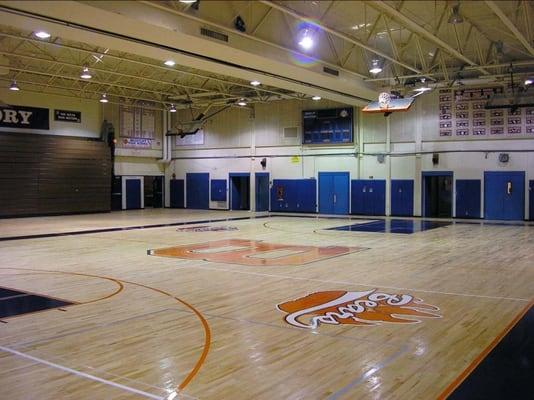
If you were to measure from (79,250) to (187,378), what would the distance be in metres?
10.2

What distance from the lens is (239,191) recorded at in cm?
3192

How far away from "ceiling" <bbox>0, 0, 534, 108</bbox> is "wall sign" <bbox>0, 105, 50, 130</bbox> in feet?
3.62

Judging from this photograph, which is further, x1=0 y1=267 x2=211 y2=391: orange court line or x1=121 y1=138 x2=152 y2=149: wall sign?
x1=121 y1=138 x2=152 y2=149: wall sign

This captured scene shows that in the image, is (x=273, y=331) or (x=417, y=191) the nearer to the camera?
(x=273, y=331)

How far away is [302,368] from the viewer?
5.11 metres

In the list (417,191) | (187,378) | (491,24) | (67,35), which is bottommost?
(187,378)

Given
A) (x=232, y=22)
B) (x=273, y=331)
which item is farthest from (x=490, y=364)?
(x=232, y=22)

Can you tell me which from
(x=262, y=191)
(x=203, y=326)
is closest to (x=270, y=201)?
(x=262, y=191)

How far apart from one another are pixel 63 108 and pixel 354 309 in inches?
945

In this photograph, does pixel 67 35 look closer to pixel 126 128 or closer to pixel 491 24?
pixel 491 24

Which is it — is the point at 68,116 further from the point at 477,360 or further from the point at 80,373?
the point at 477,360

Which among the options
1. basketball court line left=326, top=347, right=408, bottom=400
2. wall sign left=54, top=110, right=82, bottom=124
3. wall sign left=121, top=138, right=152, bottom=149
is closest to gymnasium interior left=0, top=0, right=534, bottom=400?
basketball court line left=326, top=347, right=408, bottom=400

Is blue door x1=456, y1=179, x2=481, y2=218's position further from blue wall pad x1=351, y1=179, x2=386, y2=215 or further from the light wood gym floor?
the light wood gym floor

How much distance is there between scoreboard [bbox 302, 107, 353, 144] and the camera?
88.8 feet
